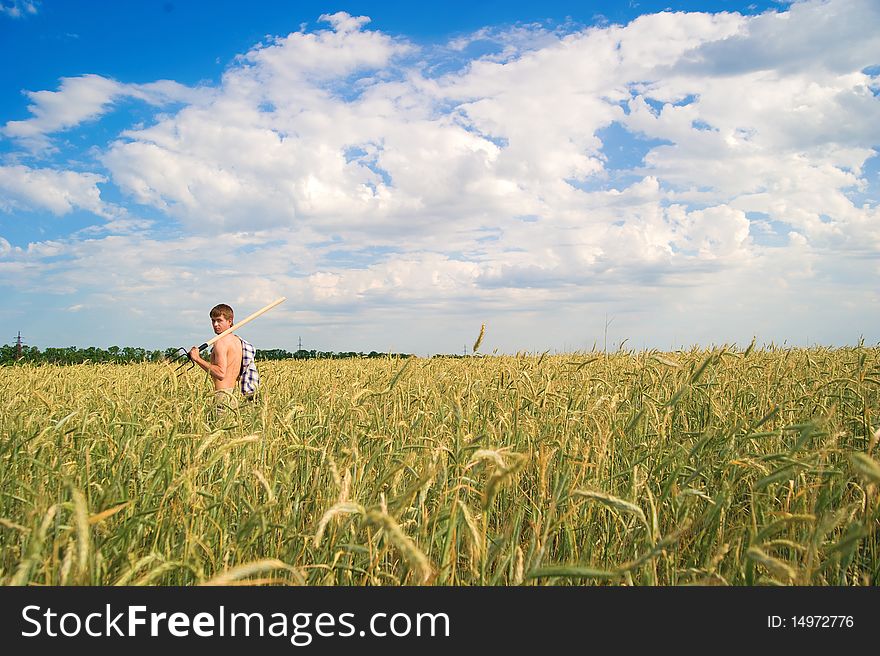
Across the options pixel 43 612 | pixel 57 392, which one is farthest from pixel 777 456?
pixel 57 392

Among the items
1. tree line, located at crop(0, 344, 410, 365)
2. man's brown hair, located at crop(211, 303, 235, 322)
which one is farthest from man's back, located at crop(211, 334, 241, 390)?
tree line, located at crop(0, 344, 410, 365)

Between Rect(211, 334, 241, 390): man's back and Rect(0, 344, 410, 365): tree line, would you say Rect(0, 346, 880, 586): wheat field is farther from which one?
Rect(0, 344, 410, 365): tree line

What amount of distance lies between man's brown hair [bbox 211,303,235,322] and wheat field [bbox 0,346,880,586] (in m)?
2.27

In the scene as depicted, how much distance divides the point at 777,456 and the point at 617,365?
6224 millimetres

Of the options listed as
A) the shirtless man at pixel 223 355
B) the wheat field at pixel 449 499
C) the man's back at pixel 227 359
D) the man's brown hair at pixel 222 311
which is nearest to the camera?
the wheat field at pixel 449 499

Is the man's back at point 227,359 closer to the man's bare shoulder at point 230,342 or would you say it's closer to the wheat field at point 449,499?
the man's bare shoulder at point 230,342

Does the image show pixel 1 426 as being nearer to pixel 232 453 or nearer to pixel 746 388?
pixel 232 453

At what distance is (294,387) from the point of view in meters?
7.44

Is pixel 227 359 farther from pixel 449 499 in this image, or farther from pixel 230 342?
pixel 449 499

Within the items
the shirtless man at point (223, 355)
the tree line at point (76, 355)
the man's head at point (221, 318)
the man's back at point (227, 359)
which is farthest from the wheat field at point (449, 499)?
the tree line at point (76, 355)

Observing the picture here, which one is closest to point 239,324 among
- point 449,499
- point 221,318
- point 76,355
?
point 221,318

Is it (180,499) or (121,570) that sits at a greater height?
(180,499)

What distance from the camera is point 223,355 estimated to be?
22.5 ft

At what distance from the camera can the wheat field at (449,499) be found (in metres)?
1.64
